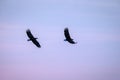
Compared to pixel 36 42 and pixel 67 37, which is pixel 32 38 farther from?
pixel 67 37

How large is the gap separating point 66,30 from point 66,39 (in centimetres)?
161

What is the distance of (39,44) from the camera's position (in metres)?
105

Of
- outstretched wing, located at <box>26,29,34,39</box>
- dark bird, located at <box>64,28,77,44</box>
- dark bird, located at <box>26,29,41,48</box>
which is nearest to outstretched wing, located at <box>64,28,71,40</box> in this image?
dark bird, located at <box>64,28,77,44</box>

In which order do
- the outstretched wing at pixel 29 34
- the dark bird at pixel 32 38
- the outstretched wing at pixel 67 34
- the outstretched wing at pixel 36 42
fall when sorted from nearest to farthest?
the outstretched wing at pixel 67 34 < the outstretched wing at pixel 29 34 < the dark bird at pixel 32 38 < the outstretched wing at pixel 36 42

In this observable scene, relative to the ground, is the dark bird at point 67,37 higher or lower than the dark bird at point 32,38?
lower

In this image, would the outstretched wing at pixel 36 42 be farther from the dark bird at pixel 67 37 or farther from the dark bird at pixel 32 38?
the dark bird at pixel 67 37

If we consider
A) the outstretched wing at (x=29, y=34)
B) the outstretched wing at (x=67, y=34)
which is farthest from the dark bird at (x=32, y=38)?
the outstretched wing at (x=67, y=34)

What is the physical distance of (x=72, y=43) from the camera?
103438 millimetres

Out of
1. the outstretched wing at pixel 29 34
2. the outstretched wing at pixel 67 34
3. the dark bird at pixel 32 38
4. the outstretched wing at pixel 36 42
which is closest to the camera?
the outstretched wing at pixel 67 34

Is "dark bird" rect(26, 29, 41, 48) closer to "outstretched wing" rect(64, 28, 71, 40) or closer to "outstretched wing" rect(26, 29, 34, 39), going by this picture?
"outstretched wing" rect(26, 29, 34, 39)

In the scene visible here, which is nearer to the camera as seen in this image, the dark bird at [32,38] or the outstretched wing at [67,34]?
the outstretched wing at [67,34]

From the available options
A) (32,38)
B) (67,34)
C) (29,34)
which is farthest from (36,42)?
(67,34)

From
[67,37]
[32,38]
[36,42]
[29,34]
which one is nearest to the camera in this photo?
[67,37]

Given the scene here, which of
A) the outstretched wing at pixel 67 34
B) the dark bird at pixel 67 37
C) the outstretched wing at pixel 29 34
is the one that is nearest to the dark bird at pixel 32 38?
the outstretched wing at pixel 29 34
